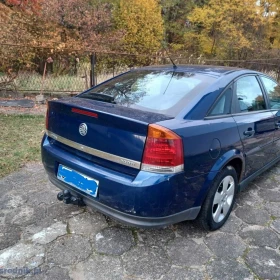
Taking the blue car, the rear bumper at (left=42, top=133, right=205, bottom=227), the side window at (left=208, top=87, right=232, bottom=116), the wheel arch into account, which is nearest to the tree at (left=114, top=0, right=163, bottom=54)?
the blue car

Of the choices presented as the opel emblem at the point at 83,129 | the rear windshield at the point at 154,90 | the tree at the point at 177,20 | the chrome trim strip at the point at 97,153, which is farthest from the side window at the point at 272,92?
the tree at the point at 177,20

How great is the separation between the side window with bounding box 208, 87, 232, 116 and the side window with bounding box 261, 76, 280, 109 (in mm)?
1015

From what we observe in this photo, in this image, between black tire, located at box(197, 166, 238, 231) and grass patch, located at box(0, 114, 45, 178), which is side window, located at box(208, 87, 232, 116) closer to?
black tire, located at box(197, 166, 238, 231)

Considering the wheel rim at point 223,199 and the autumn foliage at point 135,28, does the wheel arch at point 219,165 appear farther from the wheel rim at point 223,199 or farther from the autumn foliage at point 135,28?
the autumn foliage at point 135,28

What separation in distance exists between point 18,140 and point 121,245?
9.39ft

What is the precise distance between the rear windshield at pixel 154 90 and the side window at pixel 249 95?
40 cm

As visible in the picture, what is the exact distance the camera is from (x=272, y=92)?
11.2 feet

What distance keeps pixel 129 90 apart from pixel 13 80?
5.61 m

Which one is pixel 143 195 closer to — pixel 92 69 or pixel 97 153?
pixel 97 153

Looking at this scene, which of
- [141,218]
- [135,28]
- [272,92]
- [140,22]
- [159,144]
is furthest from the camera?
[140,22]

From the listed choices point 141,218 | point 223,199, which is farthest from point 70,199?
point 223,199

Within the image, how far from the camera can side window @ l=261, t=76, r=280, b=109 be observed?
3.29m

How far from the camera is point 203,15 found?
1608cm

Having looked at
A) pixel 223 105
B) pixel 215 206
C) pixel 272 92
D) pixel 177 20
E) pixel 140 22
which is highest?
pixel 177 20
